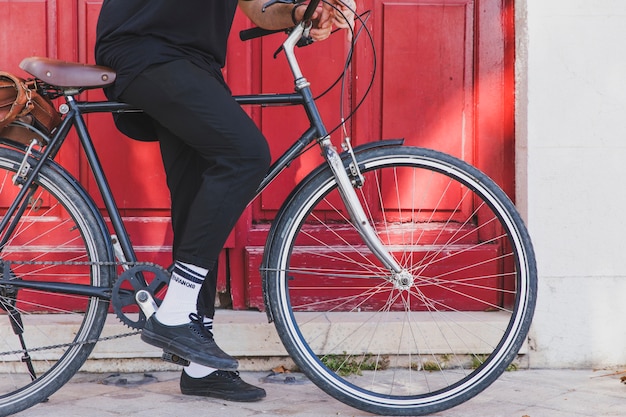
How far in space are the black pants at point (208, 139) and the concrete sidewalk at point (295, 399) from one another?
638 mm

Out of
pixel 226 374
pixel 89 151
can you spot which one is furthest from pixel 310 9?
pixel 226 374

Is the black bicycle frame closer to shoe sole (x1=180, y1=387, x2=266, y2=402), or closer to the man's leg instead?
the man's leg

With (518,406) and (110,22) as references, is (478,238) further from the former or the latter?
(110,22)

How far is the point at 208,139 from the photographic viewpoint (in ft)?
9.86

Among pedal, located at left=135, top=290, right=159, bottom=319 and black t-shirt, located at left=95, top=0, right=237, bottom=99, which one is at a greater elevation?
black t-shirt, located at left=95, top=0, right=237, bottom=99

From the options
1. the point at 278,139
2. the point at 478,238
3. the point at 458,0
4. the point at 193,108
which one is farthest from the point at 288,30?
the point at 478,238

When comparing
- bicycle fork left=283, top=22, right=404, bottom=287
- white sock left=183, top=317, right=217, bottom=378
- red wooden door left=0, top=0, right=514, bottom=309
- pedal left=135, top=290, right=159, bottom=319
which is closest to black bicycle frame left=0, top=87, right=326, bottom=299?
bicycle fork left=283, top=22, right=404, bottom=287

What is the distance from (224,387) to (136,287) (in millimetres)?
569

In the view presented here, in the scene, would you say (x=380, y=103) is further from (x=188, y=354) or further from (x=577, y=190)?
(x=188, y=354)

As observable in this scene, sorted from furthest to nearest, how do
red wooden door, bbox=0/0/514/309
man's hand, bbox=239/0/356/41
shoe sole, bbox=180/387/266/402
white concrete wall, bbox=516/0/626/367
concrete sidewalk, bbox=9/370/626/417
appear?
red wooden door, bbox=0/0/514/309 → white concrete wall, bbox=516/0/626/367 → shoe sole, bbox=180/387/266/402 → concrete sidewalk, bbox=9/370/626/417 → man's hand, bbox=239/0/356/41

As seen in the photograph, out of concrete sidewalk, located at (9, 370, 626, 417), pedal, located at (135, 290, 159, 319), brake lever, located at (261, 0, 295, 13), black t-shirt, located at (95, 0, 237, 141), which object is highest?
brake lever, located at (261, 0, 295, 13)

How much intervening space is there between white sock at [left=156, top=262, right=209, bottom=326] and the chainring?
0.07 metres

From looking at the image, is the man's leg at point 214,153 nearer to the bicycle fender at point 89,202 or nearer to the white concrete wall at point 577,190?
the bicycle fender at point 89,202

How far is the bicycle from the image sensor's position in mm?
3160
